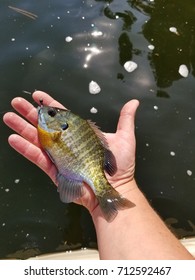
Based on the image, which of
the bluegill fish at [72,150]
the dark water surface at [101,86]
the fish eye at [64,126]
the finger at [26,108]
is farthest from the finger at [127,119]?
the dark water surface at [101,86]

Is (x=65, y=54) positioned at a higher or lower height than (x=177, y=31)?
lower

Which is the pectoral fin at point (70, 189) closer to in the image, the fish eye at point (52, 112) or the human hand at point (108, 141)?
the human hand at point (108, 141)

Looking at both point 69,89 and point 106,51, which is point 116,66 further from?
point 69,89

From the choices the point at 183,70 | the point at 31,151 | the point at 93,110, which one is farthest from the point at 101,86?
the point at 31,151

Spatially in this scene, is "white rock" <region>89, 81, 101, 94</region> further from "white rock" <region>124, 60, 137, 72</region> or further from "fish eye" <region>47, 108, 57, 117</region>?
"fish eye" <region>47, 108, 57, 117</region>

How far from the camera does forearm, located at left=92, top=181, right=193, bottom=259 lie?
112 inches

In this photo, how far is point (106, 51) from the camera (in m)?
5.76

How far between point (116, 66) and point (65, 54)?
31.1 inches

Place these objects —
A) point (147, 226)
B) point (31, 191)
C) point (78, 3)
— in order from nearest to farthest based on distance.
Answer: point (147, 226), point (31, 191), point (78, 3)

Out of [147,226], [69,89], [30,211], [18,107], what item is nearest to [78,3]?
[69,89]

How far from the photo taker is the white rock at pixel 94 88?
5.27 m

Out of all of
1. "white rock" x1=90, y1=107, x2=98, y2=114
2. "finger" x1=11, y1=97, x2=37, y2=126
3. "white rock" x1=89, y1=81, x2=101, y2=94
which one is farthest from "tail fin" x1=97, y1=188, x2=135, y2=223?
"white rock" x1=89, y1=81, x2=101, y2=94

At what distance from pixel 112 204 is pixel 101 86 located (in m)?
2.55

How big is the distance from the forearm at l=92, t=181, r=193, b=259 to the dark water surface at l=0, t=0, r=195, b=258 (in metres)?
1.05
